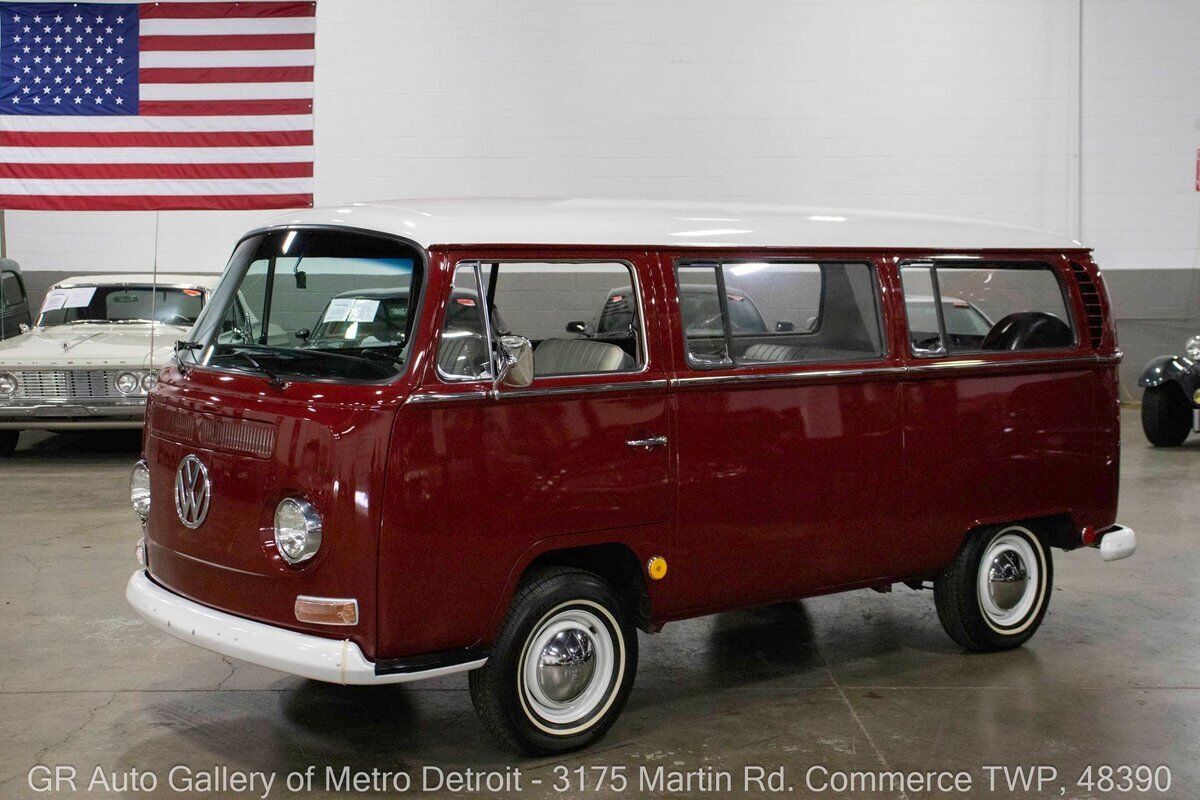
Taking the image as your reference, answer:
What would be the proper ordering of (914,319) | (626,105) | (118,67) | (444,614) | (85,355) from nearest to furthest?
(444,614) → (914,319) → (85,355) → (118,67) → (626,105)

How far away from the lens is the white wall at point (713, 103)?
13578 mm

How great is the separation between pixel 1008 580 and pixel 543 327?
2362 mm

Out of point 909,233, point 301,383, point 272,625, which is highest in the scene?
point 909,233

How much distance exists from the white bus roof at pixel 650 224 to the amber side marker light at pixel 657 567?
1130mm

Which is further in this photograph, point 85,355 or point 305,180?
point 305,180

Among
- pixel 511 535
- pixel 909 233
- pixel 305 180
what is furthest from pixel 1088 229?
pixel 511 535

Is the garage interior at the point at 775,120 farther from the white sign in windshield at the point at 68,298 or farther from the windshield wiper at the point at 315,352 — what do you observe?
the windshield wiper at the point at 315,352

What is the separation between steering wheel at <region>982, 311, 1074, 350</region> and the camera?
5.37 metres

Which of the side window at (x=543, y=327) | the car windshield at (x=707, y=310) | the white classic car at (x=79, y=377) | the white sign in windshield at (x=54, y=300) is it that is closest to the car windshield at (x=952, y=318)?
the car windshield at (x=707, y=310)

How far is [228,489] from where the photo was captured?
3.95m

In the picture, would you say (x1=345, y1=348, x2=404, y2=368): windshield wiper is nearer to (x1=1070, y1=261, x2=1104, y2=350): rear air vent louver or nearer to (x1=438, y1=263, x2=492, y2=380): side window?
(x1=438, y1=263, x2=492, y2=380): side window

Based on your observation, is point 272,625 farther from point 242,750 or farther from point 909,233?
point 909,233

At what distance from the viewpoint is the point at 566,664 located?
4.14 metres

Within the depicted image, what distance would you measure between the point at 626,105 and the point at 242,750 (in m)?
10.6
